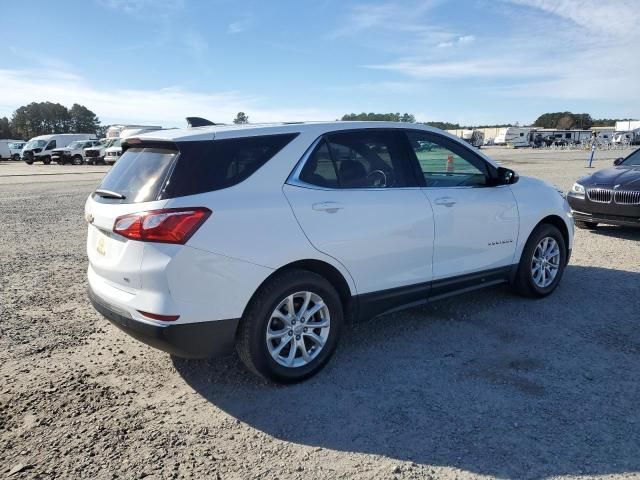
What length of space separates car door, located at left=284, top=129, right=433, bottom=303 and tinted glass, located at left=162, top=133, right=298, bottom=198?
0.92 feet

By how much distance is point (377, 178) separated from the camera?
399 centimetres

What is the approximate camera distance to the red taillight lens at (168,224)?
3.01 meters

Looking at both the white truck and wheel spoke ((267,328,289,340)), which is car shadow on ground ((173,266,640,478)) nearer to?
wheel spoke ((267,328,289,340))

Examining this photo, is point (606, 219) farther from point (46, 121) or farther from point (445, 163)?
point (46, 121)

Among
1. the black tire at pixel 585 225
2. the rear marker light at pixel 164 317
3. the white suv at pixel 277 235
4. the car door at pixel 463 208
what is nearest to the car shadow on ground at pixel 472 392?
the white suv at pixel 277 235

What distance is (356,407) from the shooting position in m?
3.28

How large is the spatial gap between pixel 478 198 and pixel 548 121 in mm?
173110

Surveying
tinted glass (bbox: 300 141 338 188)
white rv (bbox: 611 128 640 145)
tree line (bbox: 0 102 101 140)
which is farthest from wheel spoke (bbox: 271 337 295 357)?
tree line (bbox: 0 102 101 140)

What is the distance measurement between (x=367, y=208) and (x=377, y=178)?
1.14ft

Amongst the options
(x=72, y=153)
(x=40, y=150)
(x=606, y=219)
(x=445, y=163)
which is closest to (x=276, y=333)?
(x=445, y=163)

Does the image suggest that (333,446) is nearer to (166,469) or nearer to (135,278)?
(166,469)

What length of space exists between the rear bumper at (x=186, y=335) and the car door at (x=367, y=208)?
0.84 meters

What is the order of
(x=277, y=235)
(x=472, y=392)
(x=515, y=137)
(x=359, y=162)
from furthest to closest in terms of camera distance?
(x=515, y=137) < (x=359, y=162) < (x=472, y=392) < (x=277, y=235)

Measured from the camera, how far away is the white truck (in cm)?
3903
